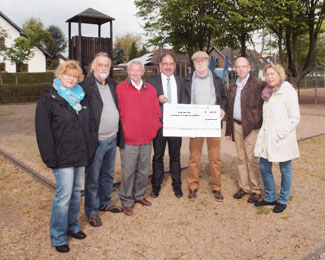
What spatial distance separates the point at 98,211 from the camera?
4.54m

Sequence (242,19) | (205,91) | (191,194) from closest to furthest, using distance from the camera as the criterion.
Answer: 1. (205,91)
2. (191,194)
3. (242,19)

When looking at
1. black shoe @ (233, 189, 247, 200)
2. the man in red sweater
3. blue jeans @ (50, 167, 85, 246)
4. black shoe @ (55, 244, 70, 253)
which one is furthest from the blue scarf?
black shoe @ (233, 189, 247, 200)

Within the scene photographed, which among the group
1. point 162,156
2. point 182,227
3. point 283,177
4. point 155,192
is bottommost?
point 182,227

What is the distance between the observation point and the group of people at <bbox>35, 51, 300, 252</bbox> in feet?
11.3

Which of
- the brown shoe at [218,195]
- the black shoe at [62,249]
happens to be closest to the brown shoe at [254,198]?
the brown shoe at [218,195]

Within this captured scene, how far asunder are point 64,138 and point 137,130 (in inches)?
46.6

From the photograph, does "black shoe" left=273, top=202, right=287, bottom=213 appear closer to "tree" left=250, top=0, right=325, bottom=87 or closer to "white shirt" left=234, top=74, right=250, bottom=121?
"white shirt" left=234, top=74, right=250, bottom=121

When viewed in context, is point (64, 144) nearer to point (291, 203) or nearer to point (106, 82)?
point (106, 82)

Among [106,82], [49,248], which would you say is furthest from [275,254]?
[106,82]

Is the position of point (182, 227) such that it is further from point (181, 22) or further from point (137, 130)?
point (181, 22)

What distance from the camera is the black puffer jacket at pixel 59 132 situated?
3.32 metres

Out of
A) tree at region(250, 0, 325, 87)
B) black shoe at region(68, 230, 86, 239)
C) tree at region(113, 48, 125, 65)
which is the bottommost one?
black shoe at region(68, 230, 86, 239)

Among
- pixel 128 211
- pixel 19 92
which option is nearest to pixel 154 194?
pixel 128 211

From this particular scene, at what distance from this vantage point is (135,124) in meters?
4.36
